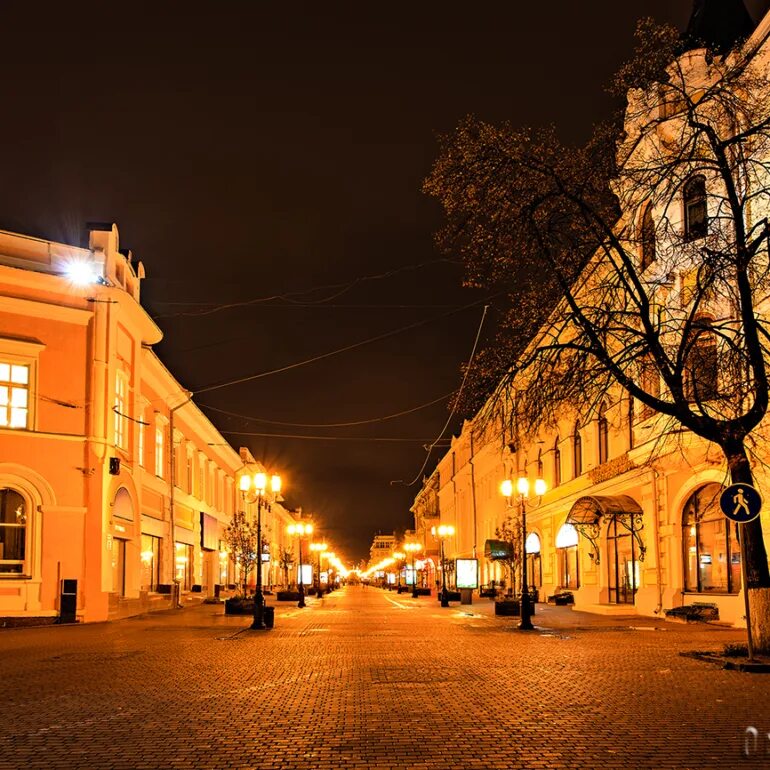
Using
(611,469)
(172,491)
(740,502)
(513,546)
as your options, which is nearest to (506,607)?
(611,469)

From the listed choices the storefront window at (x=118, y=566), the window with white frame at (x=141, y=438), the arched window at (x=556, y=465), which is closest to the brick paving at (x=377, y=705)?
the storefront window at (x=118, y=566)

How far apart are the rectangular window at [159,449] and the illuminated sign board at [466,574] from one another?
1651 centimetres

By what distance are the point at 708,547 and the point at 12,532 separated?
19383 millimetres

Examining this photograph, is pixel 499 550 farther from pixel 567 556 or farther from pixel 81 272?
pixel 81 272

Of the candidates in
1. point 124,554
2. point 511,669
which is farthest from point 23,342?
point 511,669

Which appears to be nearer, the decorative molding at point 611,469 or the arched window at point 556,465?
the decorative molding at point 611,469

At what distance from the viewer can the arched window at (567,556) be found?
40.3 meters

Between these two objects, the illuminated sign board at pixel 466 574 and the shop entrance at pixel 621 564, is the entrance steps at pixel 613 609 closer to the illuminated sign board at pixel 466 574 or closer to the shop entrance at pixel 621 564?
the shop entrance at pixel 621 564

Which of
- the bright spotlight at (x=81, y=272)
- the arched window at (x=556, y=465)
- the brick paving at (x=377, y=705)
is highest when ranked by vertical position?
the bright spotlight at (x=81, y=272)

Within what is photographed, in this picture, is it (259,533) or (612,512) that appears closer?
(259,533)

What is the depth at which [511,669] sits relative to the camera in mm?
15141

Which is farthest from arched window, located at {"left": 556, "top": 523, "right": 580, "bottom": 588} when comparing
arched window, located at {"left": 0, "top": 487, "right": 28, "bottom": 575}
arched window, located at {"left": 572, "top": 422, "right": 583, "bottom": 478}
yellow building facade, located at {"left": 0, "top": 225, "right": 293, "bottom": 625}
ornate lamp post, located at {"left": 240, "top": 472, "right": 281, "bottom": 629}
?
arched window, located at {"left": 0, "top": 487, "right": 28, "bottom": 575}

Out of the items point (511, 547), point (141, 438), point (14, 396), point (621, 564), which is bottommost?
point (621, 564)

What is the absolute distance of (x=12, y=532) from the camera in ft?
92.1
